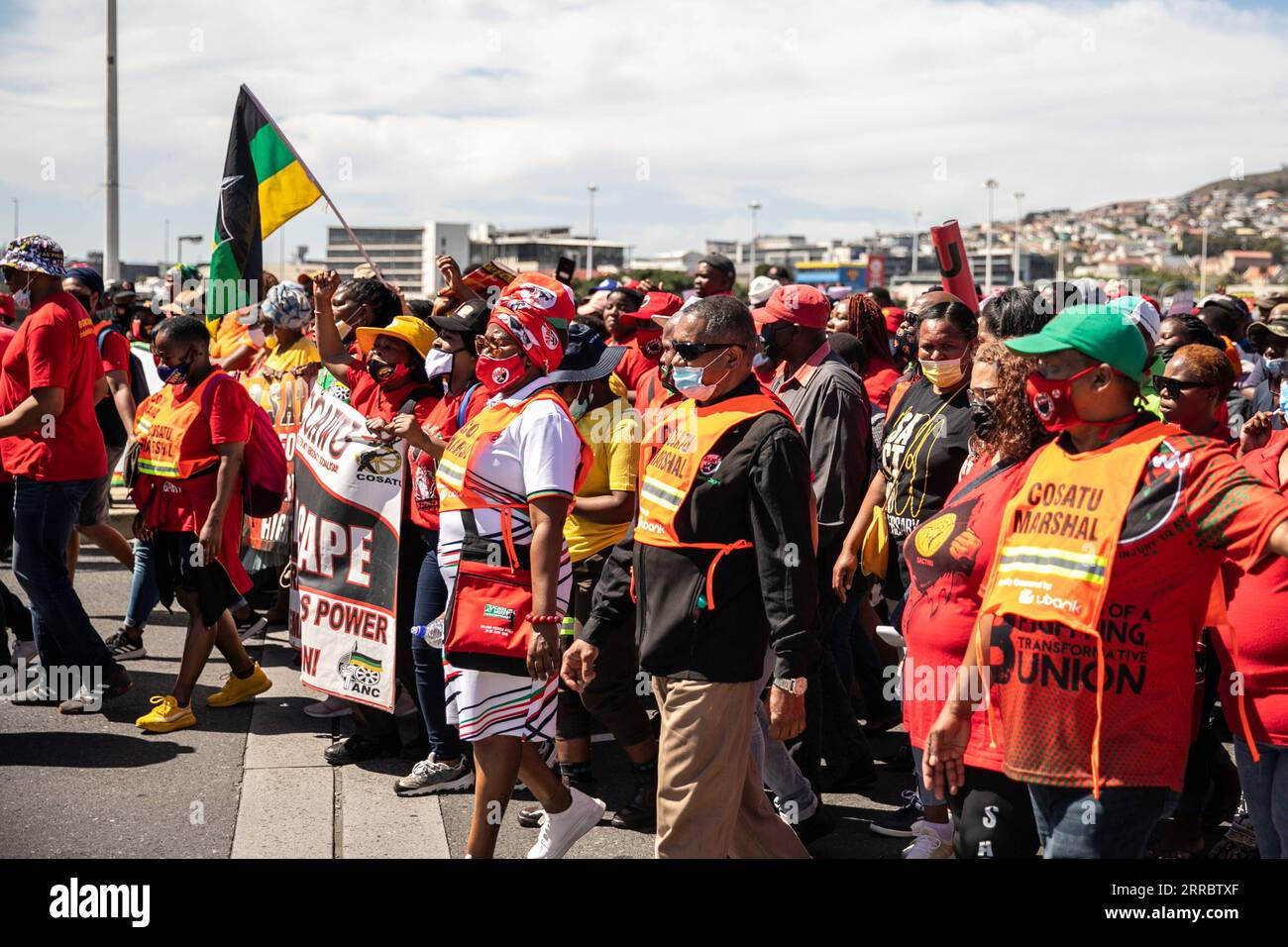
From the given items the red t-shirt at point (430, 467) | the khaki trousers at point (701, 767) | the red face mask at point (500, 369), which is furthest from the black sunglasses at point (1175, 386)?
the red t-shirt at point (430, 467)

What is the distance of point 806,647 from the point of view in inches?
149

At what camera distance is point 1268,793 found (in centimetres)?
355

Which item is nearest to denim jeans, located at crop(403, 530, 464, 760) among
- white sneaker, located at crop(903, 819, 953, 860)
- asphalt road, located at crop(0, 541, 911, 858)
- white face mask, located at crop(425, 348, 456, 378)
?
asphalt road, located at crop(0, 541, 911, 858)

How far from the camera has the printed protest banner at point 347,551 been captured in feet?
19.8

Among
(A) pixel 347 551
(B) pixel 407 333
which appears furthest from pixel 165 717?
(B) pixel 407 333

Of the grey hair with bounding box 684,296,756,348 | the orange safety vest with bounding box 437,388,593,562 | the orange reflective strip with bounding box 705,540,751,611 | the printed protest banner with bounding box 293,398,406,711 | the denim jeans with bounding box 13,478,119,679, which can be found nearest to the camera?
the orange reflective strip with bounding box 705,540,751,611

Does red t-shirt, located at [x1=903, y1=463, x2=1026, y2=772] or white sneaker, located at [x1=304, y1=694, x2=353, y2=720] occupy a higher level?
red t-shirt, located at [x1=903, y1=463, x2=1026, y2=772]

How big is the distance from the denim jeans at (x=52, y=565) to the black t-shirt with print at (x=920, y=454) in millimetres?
4183

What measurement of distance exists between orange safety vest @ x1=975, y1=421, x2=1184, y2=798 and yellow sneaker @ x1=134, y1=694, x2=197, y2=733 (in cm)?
466

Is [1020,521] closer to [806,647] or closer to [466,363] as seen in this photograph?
[806,647]

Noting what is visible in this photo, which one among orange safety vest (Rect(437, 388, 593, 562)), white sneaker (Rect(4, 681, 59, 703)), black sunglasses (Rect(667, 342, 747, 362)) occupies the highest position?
black sunglasses (Rect(667, 342, 747, 362))

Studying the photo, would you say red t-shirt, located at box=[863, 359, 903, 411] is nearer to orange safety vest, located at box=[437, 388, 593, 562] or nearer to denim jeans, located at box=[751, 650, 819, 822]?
denim jeans, located at box=[751, 650, 819, 822]

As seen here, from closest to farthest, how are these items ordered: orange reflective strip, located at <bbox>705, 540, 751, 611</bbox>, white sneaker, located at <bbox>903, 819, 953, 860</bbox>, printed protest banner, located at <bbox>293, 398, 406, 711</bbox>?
orange reflective strip, located at <bbox>705, 540, 751, 611</bbox> < white sneaker, located at <bbox>903, 819, 953, 860</bbox> < printed protest banner, located at <bbox>293, 398, 406, 711</bbox>

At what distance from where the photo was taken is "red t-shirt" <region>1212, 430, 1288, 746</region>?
3527 millimetres
